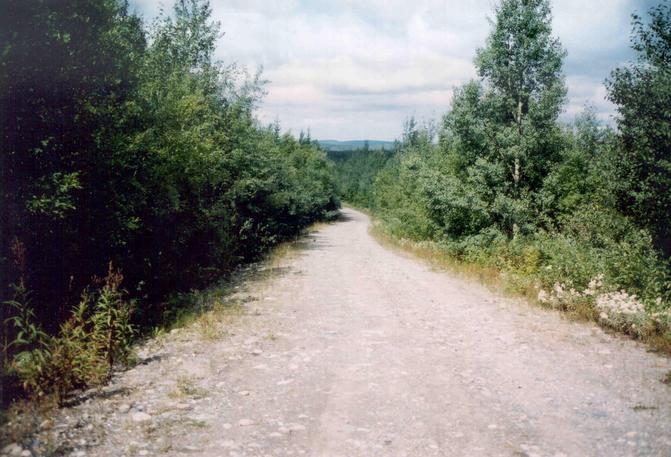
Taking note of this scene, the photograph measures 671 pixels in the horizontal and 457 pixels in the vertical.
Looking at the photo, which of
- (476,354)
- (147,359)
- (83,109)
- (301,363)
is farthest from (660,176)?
(83,109)

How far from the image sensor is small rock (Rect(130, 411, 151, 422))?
16.8ft

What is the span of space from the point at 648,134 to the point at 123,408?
12589mm

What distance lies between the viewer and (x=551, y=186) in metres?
17.7

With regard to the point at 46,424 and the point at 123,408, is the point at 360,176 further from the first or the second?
the point at 46,424

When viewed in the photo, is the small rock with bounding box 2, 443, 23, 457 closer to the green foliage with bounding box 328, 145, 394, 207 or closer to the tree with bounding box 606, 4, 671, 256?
the tree with bounding box 606, 4, 671, 256

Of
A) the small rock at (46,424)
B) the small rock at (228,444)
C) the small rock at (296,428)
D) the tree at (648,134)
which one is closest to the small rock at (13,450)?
the small rock at (46,424)

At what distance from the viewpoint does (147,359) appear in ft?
23.9

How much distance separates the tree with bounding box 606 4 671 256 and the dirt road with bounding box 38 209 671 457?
161 inches

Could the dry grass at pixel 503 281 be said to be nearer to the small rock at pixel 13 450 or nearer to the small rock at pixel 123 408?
the small rock at pixel 123 408

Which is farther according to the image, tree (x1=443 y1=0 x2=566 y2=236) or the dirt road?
tree (x1=443 y1=0 x2=566 y2=236)

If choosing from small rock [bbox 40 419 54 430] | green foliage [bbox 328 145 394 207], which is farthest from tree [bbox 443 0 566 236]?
green foliage [bbox 328 145 394 207]

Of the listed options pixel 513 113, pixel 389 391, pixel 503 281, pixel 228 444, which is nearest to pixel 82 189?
pixel 228 444

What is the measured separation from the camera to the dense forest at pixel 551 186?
9.76 meters

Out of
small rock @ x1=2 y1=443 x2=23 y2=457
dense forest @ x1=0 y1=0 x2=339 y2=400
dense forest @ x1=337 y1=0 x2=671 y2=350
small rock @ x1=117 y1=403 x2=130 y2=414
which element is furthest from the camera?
dense forest @ x1=337 y1=0 x2=671 y2=350
